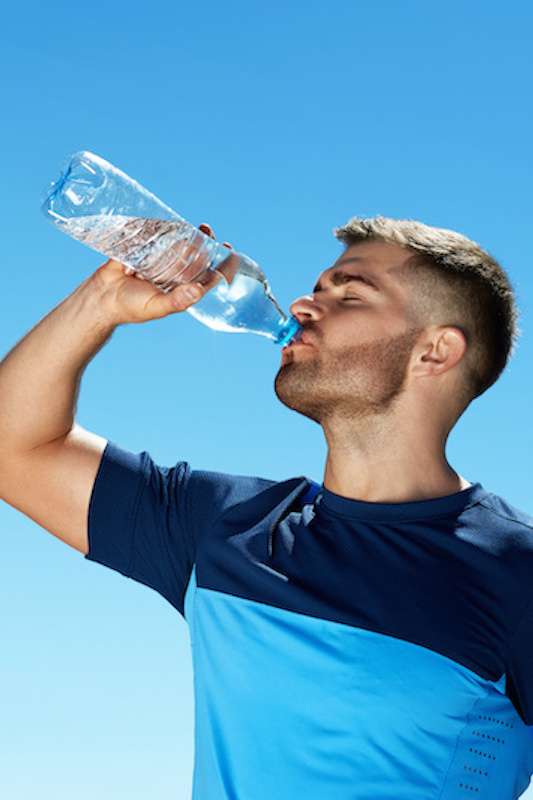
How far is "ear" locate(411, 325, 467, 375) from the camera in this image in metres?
3.41

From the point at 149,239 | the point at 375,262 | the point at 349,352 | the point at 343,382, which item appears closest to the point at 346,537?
the point at 343,382

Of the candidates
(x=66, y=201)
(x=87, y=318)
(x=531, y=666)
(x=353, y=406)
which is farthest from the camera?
(x=66, y=201)

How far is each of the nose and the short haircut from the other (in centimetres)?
33

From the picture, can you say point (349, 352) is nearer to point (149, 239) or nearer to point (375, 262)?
point (375, 262)

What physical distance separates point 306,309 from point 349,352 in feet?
0.80

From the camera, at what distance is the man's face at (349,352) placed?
327 centimetres

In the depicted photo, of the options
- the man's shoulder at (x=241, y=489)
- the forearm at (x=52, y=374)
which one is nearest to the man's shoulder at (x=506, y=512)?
the man's shoulder at (x=241, y=489)

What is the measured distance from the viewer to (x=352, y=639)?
9.45 ft

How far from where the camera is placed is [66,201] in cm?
380

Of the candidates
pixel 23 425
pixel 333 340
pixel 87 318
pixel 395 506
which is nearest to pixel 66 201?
pixel 87 318

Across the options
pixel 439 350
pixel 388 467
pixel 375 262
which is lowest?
pixel 388 467

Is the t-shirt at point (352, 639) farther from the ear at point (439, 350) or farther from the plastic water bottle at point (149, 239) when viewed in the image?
the plastic water bottle at point (149, 239)

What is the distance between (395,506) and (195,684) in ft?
2.77

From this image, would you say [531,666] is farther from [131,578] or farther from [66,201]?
[66,201]
